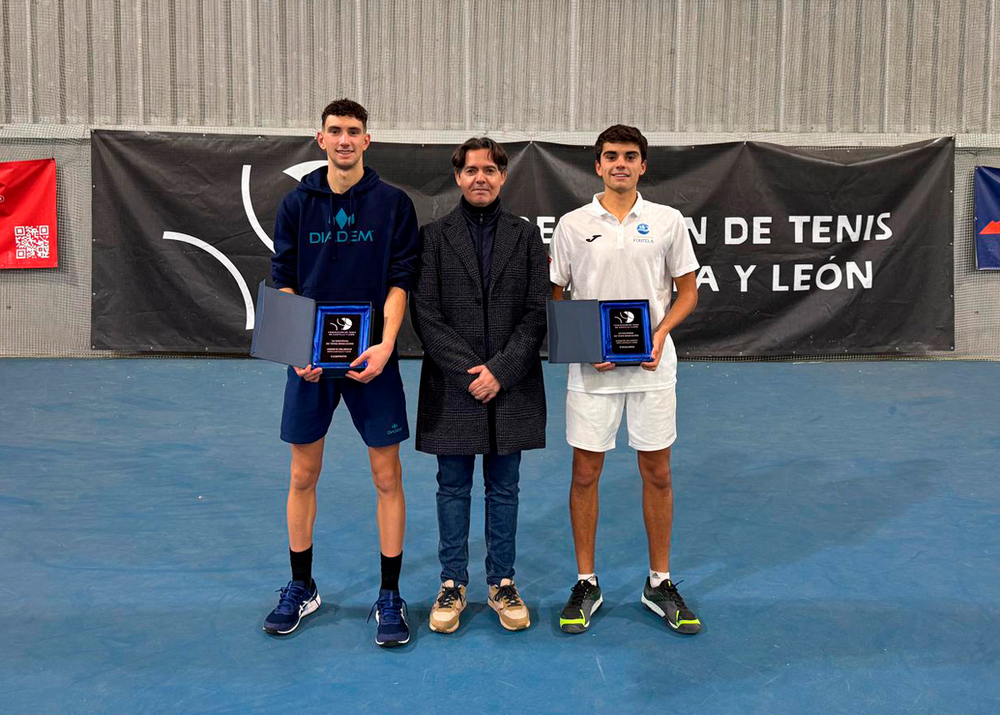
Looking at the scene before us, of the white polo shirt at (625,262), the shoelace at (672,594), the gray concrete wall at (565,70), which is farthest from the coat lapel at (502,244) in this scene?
the gray concrete wall at (565,70)

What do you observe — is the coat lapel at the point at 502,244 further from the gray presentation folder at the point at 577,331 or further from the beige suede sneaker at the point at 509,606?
the beige suede sneaker at the point at 509,606

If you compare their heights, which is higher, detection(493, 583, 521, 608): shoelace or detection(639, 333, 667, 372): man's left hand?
detection(639, 333, 667, 372): man's left hand

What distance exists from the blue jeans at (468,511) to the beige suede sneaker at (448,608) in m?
0.04

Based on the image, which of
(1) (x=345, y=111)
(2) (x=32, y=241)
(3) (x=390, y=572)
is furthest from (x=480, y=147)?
(2) (x=32, y=241)

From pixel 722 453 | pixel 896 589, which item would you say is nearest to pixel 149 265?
pixel 722 453

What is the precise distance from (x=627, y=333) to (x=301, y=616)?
1.49 metres

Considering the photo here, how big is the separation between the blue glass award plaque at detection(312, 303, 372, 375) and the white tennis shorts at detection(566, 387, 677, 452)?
0.76 m

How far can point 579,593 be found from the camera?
2.95 meters

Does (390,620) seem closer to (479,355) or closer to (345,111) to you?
(479,355)

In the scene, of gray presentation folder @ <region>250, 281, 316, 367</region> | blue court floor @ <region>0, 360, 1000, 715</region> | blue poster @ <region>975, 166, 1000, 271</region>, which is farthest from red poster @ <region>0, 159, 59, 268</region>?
blue poster @ <region>975, 166, 1000, 271</region>

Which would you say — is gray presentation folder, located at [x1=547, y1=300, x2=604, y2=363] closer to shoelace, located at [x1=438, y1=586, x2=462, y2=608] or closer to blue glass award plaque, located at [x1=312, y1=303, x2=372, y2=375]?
blue glass award plaque, located at [x1=312, y1=303, x2=372, y2=375]

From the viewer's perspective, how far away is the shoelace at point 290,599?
2832mm

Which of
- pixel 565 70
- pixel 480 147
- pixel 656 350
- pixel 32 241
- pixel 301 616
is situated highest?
pixel 565 70

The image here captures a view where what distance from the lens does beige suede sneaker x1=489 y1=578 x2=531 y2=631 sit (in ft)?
9.24
